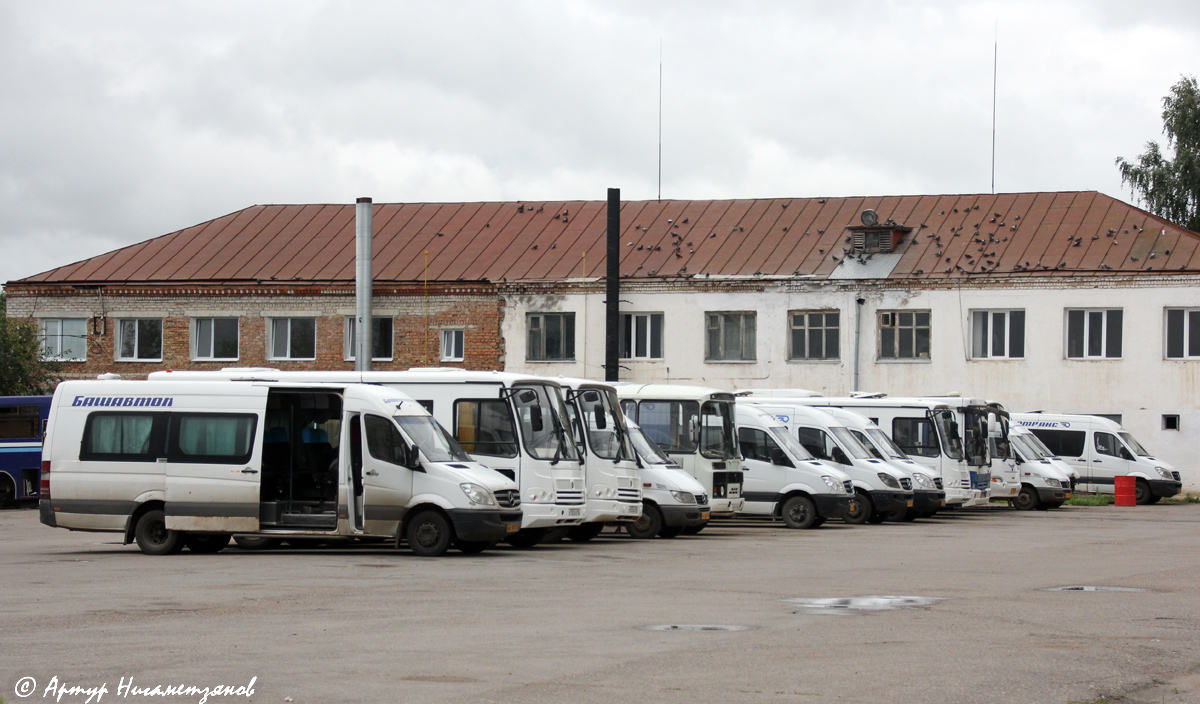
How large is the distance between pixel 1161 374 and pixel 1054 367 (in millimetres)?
2780

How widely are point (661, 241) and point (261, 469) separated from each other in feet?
89.8

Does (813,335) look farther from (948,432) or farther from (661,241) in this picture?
(948,432)

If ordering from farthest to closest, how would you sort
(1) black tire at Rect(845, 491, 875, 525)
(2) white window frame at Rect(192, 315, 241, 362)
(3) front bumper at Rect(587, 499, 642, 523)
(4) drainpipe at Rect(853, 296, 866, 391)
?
1. (2) white window frame at Rect(192, 315, 241, 362)
2. (4) drainpipe at Rect(853, 296, 866, 391)
3. (1) black tire at Rect(845, 491, 875, 525)
4. (3) front bumper at Rect(587, 499, 642, 523)

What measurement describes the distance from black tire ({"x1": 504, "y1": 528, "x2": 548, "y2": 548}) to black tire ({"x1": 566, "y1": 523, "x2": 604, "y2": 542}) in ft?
4.03

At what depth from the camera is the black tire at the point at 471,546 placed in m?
18.6

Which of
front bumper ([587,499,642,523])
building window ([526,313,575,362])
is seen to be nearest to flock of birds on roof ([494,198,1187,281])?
building window ([526,313,575,362])

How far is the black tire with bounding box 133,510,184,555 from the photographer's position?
18469 mm

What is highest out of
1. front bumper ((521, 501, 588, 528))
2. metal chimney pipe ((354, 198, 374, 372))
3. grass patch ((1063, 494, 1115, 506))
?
metal chimney pipe ((354, 198, 374, 372))

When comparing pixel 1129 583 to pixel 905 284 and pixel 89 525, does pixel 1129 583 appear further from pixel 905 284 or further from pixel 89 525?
pixel 905 284

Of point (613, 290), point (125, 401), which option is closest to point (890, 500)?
point (125, 401)

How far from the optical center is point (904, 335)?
41031 mm

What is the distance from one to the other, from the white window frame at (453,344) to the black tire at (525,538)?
23536 millimetres

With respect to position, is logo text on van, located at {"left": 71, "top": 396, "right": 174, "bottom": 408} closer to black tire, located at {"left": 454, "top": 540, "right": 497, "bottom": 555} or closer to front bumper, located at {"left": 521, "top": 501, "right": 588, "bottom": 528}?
black tire, located at {"left": 454, "top": 540, "right": 497, "bottom": 555}

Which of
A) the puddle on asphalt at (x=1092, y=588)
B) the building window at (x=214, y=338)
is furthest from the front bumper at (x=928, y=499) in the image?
the building window at (x=214, y=338)
